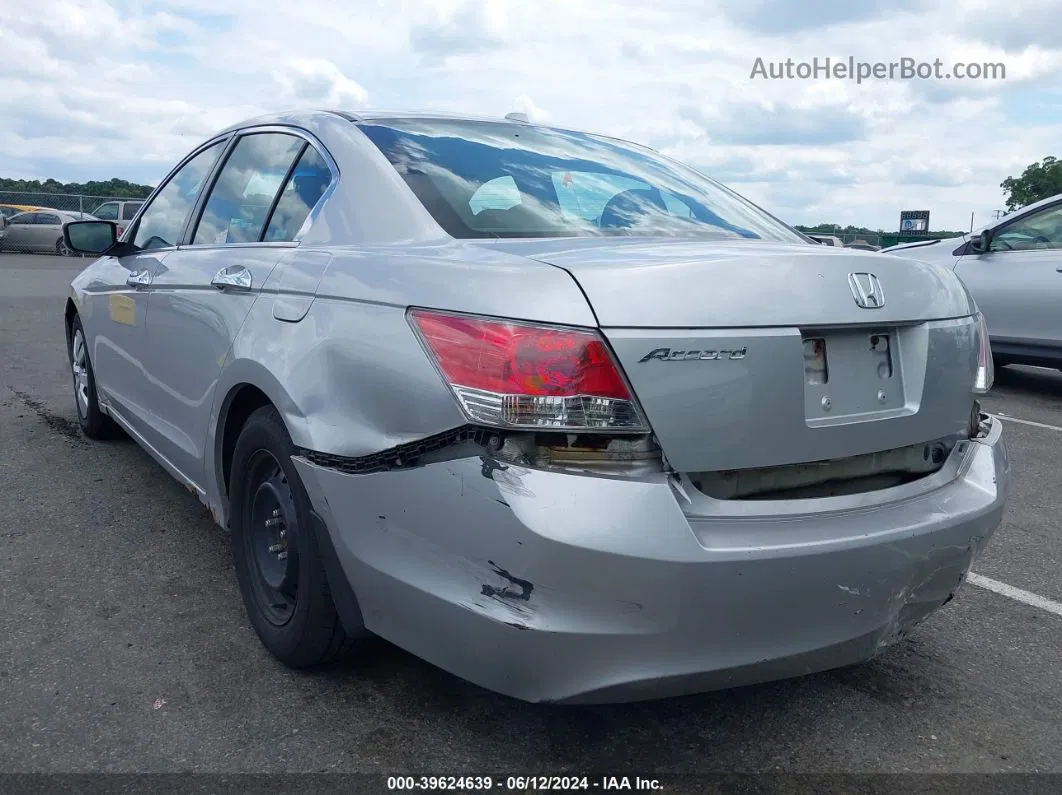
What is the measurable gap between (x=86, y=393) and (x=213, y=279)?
2515mm

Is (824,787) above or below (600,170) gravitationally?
below

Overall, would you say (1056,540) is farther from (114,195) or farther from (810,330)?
(114,195)

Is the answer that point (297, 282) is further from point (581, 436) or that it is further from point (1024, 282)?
point (1024, 282)

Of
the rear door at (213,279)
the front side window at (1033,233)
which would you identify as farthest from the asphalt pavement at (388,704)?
the front side window at (1033,233)

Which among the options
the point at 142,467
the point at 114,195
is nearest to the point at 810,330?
the point at 142,467

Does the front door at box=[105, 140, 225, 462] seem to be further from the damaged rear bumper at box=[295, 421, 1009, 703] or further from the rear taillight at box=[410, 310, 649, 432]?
the rear taillight at box=[410, 310, 649, 432]

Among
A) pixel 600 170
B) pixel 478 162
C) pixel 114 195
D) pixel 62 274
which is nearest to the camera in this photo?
pixel 478 162

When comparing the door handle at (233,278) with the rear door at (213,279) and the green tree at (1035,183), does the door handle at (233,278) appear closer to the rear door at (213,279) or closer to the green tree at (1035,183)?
the rear door at (213,279)

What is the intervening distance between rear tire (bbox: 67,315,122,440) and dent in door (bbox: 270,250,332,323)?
268cm

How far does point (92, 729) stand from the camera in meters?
2.49

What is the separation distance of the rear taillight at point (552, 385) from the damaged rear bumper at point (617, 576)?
111mm

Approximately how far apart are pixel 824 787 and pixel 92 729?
1.81 metres

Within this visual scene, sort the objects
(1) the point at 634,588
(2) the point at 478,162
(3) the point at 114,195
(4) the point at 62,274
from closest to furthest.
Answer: (1) the point at 634,588, (2) the point at 478,162, (4) the point at 62,274, (3) the point at 114,195

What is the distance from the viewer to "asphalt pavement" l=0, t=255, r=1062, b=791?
2408 millimetres
